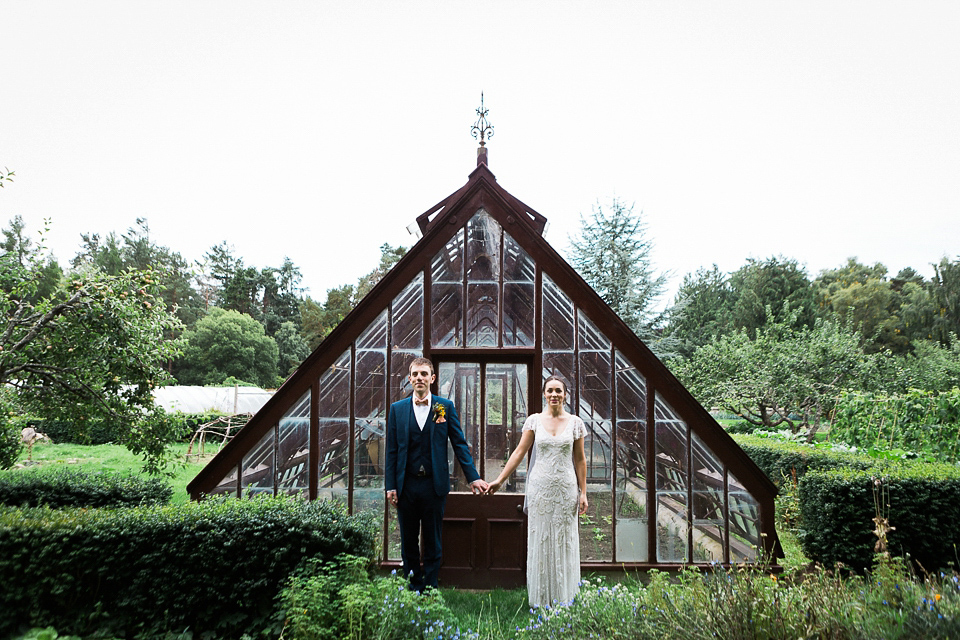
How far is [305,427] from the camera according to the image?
5414 millimetres

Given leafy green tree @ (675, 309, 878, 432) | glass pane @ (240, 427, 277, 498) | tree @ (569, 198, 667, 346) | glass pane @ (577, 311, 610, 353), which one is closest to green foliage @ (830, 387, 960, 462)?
leafy green tree @ (675, 309, 878, 432)

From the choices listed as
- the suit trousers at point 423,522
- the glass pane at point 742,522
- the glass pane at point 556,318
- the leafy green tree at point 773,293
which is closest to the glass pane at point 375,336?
the suit trousers at point 423,522

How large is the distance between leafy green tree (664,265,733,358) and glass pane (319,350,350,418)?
25496 millimetres

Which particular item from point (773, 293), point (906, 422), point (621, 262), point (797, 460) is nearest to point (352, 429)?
point (797, 460)

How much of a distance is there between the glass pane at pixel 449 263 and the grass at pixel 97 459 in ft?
31.0

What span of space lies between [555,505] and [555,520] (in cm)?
13

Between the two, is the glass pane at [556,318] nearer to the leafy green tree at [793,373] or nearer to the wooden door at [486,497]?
the wooden door at [486,497]

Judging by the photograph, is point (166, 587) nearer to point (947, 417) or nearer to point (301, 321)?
point (947, 417)

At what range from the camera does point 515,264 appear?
18.3ft

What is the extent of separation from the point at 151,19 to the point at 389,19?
12.8 ft

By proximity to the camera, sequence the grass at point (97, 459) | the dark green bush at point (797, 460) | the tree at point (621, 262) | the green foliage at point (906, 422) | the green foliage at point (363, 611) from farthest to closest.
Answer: the tree at point (621, 262) < the grass at point (97, 459) < the green foliage at point (906, 422) < the dark green bush at point (797, 460) < the green foliage at point (363, 611)

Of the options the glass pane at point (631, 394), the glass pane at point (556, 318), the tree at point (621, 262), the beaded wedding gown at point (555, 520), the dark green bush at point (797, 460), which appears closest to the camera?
the beaded wedding gown at point (555, 520)

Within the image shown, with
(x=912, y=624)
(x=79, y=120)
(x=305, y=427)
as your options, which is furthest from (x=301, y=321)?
(x=912, y=624)

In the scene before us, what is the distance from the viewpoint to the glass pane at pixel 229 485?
5.31 metres
